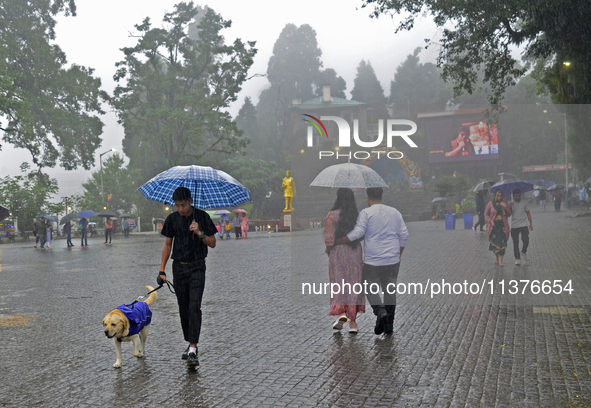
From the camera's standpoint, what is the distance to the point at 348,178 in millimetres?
7570

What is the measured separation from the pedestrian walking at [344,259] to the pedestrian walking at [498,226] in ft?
19.2

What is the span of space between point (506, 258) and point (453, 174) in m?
2.00

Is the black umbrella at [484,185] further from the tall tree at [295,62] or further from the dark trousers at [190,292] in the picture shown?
the tall tree at [295,62]

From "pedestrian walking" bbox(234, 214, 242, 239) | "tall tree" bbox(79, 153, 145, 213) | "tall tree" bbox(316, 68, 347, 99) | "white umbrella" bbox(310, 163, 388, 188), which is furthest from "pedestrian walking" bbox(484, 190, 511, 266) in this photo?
"tall tree" bbox(316, 68, 347, 99)

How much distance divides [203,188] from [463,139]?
247 inches

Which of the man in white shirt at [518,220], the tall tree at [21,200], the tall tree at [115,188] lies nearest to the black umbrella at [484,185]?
the man in white shirt at [518,220]

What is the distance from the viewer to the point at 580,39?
13.9m

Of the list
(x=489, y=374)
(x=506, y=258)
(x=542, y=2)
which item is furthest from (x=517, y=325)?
(x=542, y=2)

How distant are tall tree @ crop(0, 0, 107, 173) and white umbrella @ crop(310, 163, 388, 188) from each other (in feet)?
102

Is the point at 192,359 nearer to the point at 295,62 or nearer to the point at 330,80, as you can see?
the point at 330,80

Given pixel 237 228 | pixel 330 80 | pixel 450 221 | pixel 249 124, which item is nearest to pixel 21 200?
pixel 237 228

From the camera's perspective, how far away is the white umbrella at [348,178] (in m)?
7.49

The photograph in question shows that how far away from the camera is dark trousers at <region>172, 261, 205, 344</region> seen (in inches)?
233

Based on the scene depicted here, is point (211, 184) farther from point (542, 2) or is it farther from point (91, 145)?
point (91, 145)
